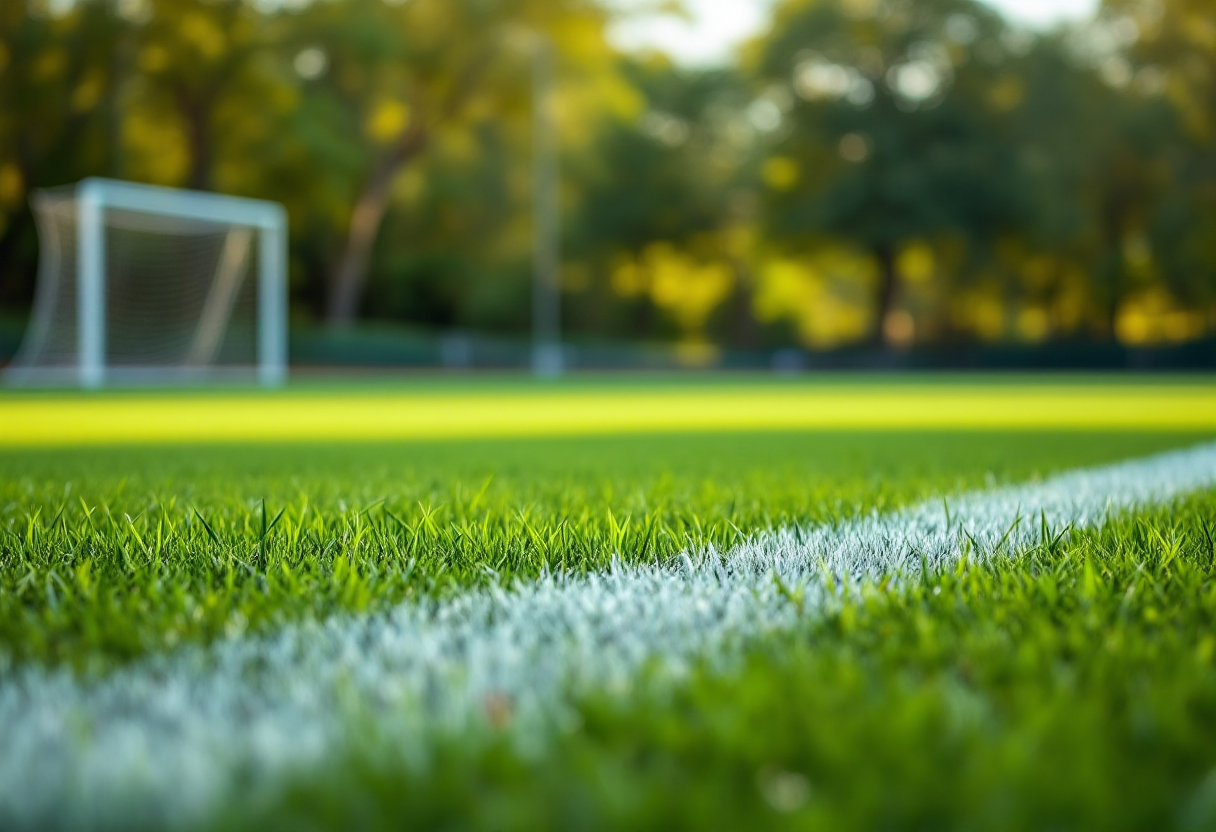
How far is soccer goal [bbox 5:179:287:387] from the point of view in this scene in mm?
19652

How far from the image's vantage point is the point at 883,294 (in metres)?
36.9

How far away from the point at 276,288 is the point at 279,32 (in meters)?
10.4

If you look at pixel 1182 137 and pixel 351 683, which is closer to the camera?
pixel 351 683

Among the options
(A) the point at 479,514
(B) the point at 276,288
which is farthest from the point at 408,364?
(A) the point at 479,514

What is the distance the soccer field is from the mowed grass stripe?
4.21 m

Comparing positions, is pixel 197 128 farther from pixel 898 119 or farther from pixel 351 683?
pixel 351 683

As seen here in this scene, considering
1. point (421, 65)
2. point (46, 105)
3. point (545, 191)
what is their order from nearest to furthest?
point (46, 105) < point (421, 65) < point (545, 191)

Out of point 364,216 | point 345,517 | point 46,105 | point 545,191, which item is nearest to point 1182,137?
point 545,191

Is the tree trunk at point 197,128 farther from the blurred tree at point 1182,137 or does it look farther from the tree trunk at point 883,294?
the blurred tree at point 1182,137

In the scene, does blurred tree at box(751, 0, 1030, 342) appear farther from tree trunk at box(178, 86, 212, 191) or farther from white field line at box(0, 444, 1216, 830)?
white field line at box(0, 444, 1216, 830)

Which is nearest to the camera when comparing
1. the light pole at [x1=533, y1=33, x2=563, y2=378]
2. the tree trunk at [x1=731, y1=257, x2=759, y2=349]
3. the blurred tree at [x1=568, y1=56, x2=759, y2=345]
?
the light pole at [x1=533, y1=33, x2=563, y2=378]

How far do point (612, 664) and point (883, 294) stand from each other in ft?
122

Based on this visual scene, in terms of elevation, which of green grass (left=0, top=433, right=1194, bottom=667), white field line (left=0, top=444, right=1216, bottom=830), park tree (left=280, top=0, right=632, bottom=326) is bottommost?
green grass (left=0, top=433, right=1194, bottom=667)

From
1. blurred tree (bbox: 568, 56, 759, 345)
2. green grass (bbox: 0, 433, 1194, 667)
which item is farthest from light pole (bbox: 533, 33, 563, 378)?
Result: green grass (bbox: 0, 433, 1194, 667)
